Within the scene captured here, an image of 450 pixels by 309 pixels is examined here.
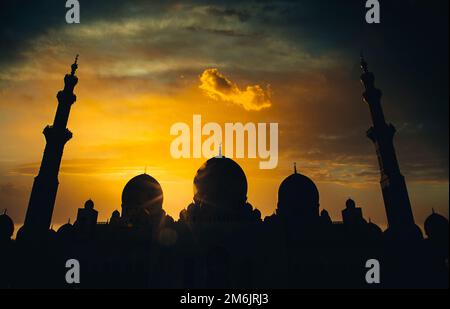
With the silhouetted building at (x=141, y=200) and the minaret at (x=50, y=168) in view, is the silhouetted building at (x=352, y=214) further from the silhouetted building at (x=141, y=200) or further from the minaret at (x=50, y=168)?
the minaret at (x=50, y=168)

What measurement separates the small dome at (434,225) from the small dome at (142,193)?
2203cm

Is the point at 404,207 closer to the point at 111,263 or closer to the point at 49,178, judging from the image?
the point at 111,263

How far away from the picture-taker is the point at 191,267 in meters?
18.9

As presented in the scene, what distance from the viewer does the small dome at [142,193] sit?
25.9 meters

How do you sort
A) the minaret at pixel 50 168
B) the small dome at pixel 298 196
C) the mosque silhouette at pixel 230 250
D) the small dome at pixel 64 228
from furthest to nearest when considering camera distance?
1. the small dome at pixel 64 228
2. the small dome at pixel 298 196
3. the minaret at pixel 50 168
4. the mosque silhouette at pixel 230 250

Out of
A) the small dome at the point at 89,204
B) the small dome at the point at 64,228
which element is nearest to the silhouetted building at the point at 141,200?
the small dome at the point at 89,204

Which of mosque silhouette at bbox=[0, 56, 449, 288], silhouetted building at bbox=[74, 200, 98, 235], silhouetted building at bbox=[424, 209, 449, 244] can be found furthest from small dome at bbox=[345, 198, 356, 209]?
silhouetted building at bbox=[74, 200, 98, 235]

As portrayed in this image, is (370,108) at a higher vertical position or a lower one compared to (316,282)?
higher

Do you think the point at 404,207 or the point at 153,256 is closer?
the point at 153,256

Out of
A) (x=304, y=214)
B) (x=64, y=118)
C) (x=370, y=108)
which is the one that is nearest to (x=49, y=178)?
(x=64, y=118)

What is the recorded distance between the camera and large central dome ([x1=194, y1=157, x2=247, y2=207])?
23688mm

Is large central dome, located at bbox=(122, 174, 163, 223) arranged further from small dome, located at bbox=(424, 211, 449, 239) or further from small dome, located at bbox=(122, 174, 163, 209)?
small dome, located at bbox=(424, 211, 449, 239)

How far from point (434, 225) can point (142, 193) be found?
2346cm
